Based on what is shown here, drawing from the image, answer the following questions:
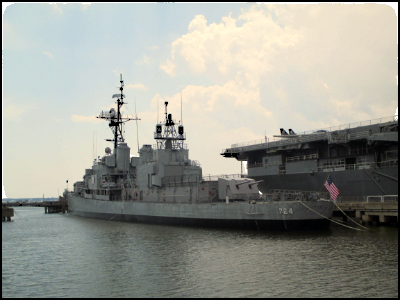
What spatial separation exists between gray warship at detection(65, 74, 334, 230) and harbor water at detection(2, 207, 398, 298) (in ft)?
5.13

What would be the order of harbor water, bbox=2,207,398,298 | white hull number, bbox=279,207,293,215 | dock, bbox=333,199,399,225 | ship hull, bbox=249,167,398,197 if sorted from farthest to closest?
1. ship hull, bbox=249,167,398,197
2. dock, bbox=333,199,399,225
3. white hull number, bbox=279,207,293,215
4. harbor water, bbox=2,207,398,298

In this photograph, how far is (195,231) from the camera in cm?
2703

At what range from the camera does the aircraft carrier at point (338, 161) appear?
2970 centimetres

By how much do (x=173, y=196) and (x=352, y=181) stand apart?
1543 centimetres

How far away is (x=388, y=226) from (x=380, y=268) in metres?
14.4

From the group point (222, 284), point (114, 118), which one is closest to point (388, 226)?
point (222, 284)

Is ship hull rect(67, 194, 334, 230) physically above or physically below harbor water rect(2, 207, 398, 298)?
above

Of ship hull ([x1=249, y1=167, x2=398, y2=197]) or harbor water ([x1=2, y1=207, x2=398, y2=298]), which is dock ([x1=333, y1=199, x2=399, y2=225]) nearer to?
harbor water ([x1=2, y1=207, x2=398, y2=298])

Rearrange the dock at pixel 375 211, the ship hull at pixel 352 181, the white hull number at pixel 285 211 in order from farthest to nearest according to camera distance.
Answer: the ship hull at pixel 352 181, the dock at pixel 375 211, the white hull number at pixel 285 211

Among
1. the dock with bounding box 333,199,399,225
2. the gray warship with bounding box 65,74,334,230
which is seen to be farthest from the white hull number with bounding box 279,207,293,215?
the dock with bounding box 333,199,399,225

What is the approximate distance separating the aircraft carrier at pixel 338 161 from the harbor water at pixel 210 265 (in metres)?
6.11

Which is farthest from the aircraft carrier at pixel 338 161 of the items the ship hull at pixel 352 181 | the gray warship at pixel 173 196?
the gray warship at pixel 173 196

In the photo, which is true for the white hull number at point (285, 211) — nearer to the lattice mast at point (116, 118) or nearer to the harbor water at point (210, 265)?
the harbor water at point (210, 265)

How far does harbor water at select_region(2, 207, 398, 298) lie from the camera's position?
498 inches
